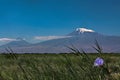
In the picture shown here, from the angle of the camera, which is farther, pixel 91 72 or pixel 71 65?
pixel 71 65

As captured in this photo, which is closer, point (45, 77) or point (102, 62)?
point (102, 62)

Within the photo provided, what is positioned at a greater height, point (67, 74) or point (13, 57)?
point (13, 57)

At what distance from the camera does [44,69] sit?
407 centimetres

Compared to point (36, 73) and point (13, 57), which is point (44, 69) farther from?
point (13, 57)

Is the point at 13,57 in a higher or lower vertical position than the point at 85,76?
higher

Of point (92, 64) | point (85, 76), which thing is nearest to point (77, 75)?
point (85, 76)

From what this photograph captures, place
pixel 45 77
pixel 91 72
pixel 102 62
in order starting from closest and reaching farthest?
pixel 102 62 < pixel 91 72 < pixel 45 77

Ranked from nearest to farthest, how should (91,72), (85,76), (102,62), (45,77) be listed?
(102,62)
(91,72)
(85,76)
(45,77)

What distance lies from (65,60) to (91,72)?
1.40 feet

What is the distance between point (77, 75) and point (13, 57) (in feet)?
2.27

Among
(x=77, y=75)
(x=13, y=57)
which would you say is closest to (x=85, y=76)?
(x=77, y=75)

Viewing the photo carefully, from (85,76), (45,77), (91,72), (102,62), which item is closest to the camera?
(102,62)

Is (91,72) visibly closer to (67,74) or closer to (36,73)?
(67,74)

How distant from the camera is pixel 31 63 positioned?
405 centimetres
